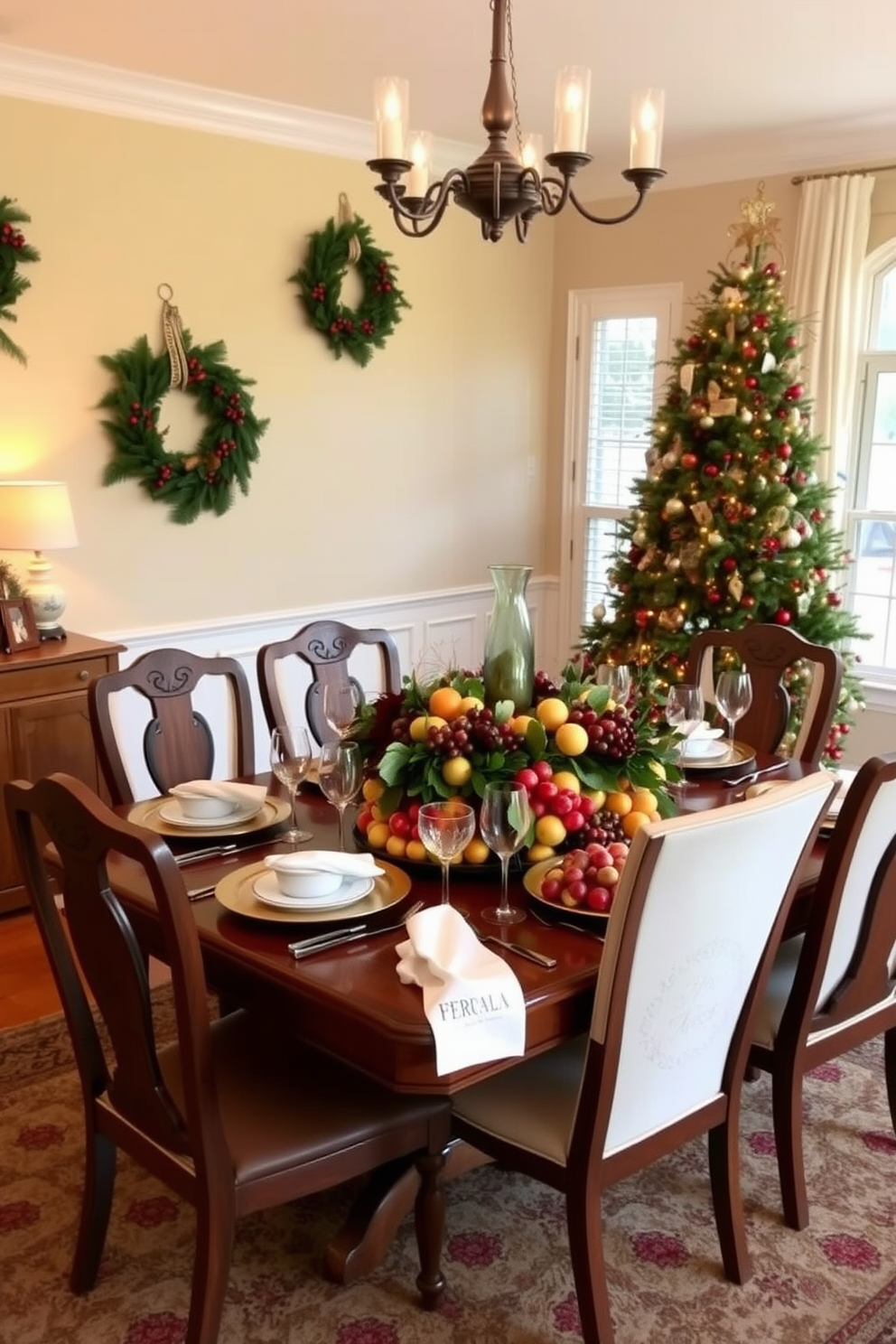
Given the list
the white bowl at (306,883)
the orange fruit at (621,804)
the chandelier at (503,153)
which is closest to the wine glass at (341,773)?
the white bowl at (306,883)

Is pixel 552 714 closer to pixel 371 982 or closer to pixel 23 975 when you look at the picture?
pixel 371 982

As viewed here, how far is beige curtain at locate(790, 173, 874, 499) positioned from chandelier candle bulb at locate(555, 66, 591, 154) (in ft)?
8.86

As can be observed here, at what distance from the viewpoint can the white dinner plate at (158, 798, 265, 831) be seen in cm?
241

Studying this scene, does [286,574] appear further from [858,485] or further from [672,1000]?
[672,1000]

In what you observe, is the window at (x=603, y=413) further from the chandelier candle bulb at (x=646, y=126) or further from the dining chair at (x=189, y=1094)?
the dining chair at (x=189, y=1094)

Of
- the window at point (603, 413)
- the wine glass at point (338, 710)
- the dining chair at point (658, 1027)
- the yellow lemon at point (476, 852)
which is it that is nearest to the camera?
the dining chair at point (658, 1027)

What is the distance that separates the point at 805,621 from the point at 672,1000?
2842 millimetres

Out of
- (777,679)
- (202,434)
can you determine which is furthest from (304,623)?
(777,679)

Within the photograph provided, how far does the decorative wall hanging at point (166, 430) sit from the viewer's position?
427cm

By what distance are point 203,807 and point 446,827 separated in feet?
2.34

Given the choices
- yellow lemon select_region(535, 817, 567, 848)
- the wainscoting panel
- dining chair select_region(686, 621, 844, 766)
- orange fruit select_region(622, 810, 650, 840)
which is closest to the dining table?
yellow lemon select_region(535, 817, 567, 848)

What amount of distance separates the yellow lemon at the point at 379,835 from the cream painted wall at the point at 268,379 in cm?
241

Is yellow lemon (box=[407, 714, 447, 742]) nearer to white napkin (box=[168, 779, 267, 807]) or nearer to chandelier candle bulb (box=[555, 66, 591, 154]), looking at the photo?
white napkin (box=[168, 779, 267, 807])

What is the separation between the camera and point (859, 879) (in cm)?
221
